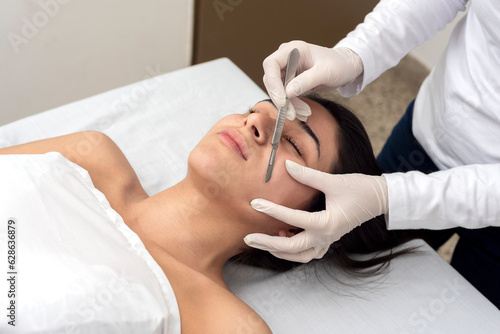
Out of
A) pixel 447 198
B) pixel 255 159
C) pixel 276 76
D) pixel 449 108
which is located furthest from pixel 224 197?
pixel 449 108

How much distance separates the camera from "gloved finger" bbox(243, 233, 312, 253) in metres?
1.18

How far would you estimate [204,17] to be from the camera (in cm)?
223

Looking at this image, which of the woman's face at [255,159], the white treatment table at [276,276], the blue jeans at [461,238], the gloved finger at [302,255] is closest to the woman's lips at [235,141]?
the woman's face at [255,159]

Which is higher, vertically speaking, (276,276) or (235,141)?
(235,141)

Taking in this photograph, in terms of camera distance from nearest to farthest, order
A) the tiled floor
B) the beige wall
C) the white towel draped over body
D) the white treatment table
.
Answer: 1. the white towel draped over body
2. the white treatment table
3. the beige wall
4. the tiled floor

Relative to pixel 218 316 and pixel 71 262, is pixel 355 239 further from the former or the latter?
pixel 71 262

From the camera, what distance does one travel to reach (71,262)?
3.24ft

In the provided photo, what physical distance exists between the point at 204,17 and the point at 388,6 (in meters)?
1.07

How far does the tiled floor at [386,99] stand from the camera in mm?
2725

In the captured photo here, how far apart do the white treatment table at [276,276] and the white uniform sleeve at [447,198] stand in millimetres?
239

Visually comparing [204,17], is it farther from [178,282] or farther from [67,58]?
[178,282]

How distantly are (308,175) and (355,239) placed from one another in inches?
12.9

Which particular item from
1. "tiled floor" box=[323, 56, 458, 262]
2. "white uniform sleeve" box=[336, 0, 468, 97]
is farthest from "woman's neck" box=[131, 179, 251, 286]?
"tiled floor" box=[323, 56, 458, 262]

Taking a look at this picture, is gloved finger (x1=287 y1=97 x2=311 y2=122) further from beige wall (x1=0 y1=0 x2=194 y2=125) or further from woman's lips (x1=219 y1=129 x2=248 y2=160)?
beige wall (x1=0 y1=0 x2=194 y2=125)
